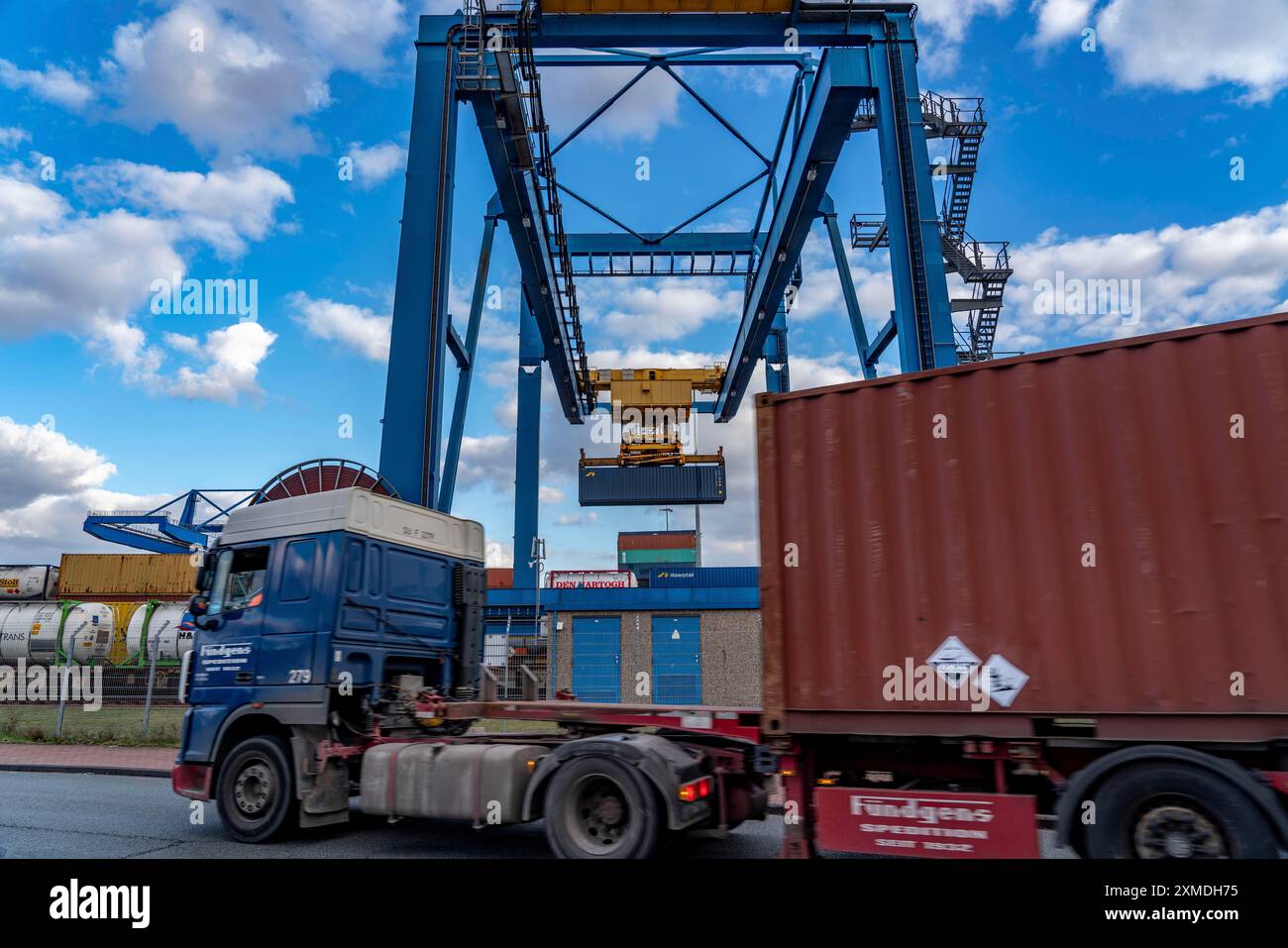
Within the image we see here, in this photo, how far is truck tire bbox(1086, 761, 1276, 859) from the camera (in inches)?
164

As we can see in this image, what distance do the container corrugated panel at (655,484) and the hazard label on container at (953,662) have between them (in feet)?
74.7

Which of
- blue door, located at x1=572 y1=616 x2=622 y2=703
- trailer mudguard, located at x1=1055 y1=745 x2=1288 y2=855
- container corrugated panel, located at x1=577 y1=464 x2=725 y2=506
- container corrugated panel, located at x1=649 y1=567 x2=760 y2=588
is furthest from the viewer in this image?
container corrugated panel, located at x1=577 y1=464 x2=725 y2=506

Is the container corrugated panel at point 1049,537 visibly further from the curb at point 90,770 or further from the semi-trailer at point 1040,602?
the curb at point 90,770

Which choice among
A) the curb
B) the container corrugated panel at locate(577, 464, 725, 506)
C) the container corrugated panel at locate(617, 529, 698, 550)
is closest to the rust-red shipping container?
the container corrugated panel at locate(617, 529, 698, 550)

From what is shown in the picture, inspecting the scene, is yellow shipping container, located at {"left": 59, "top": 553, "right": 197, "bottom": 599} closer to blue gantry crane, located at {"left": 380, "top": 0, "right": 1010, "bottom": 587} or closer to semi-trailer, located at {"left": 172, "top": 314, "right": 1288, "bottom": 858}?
blue gantry crane, located at {"left": 380, "top": 0, "right": 1010, "bottom": 587}

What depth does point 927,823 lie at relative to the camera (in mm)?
4953

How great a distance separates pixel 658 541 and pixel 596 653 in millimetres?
34877

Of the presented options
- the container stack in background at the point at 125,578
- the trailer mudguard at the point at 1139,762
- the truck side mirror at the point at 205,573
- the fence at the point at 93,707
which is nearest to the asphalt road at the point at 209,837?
the truck side mirror at the point at 205,573

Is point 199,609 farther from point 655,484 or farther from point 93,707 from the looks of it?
point 655,484

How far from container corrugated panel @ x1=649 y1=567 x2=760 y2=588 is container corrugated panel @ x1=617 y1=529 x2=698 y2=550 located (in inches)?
1117

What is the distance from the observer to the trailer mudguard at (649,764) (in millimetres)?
5531

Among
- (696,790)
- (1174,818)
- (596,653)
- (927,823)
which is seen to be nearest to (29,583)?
(596,653)
